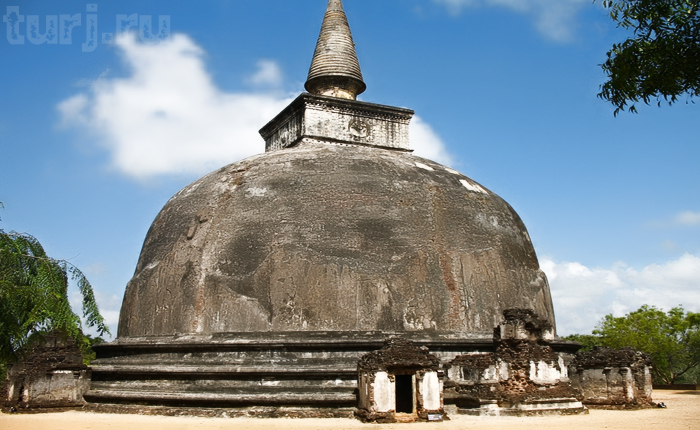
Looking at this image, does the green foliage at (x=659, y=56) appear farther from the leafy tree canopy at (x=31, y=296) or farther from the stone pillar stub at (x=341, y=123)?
the stone pillar stub at (x=341, y=123)

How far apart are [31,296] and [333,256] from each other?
4559 millimetres

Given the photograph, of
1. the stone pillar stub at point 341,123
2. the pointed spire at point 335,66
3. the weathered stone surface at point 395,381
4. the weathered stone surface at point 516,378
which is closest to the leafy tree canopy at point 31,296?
the weathered stone surface at point 395,381

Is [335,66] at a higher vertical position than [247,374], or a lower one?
higher

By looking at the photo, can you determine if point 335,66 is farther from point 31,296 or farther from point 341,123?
point 31,296

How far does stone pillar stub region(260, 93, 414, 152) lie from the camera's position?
52.5 ft

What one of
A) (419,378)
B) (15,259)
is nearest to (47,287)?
(15,259)

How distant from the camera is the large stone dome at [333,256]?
1111 centimetres

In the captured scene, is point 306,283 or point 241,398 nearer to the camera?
point 241,398

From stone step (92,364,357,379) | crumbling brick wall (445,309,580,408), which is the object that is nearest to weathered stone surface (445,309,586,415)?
crumbling brick wall (445,309,580,408)

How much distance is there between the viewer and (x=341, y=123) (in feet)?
53.5

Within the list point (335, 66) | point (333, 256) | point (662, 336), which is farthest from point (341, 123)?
point (662, 336)

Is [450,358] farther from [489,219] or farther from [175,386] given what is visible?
[175,386]

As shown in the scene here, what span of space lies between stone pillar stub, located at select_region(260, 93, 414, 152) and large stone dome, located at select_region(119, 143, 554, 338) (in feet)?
9.02

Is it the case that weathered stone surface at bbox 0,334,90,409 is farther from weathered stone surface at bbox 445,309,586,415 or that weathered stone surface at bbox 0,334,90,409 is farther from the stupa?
weathered stone surface at bbox 445,309,586,415
